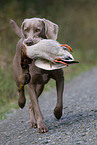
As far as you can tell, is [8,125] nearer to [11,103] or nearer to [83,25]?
[11,103]

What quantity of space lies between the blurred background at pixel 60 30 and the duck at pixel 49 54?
2.58 metres

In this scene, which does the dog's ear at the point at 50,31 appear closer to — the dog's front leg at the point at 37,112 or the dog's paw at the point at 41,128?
the dog's front leg at the point at 37,112

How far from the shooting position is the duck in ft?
12.3

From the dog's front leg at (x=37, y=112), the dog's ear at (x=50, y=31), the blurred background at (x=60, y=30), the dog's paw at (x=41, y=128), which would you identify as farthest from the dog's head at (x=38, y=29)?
the blurred background at (x=60, y=30)

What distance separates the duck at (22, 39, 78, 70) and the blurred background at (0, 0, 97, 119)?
2578 millimetres

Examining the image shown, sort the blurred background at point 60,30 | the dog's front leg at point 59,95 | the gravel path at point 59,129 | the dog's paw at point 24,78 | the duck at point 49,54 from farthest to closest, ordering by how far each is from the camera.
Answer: the blurred background at point 60,30 < the dog's front leg at point 59,95 < the dog's paw at point 24,78 < the duck at point 49,54 < the gravel path at point 59,129

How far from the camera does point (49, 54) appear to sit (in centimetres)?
380

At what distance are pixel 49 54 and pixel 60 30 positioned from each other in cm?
771

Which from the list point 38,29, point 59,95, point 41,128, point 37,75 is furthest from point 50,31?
point 41,128

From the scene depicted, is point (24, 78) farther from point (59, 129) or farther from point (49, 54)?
point (59, 129)

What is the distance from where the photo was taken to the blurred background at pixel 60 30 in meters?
7.84

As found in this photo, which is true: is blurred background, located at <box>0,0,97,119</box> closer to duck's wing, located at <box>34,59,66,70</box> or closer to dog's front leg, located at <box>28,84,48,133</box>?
dog's front leg, located at <box>28,84,48,133</box>

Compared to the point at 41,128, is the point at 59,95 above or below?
above

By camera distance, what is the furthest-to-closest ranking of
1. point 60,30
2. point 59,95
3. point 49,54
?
point 60,30 < point 59,95 < point 49,54
